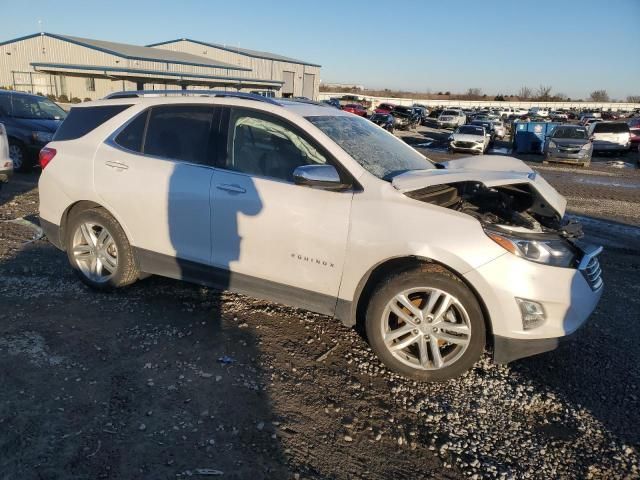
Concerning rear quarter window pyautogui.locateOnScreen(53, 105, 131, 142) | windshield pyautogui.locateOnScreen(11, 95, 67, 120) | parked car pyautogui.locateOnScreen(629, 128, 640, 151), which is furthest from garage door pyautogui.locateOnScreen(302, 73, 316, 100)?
rear quarter window pyautogui.locateOnScreen(53, 105, 131, 142)

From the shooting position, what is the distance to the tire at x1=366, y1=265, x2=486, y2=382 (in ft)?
10.1

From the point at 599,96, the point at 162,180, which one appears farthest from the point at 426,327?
the point at 599,96

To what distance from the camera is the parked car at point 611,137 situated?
23656mm

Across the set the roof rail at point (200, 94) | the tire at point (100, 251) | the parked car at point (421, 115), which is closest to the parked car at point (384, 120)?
the parked car at point (421, 115)

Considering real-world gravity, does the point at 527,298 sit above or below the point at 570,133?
below

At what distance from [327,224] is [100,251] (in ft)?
7.73

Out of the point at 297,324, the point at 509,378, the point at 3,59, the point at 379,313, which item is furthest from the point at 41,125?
the point at 3,59

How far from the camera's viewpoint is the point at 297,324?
4.05 m

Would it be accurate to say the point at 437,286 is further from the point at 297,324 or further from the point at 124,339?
Answer: the point at 124,339

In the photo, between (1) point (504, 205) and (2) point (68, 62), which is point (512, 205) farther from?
(2) point (68, 62)

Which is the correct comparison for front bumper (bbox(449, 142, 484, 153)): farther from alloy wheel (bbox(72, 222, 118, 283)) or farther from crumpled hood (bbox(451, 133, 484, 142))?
alloy wheel (bbox(72, 222, 118, 283))

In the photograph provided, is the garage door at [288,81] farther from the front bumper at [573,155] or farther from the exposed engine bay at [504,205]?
the exposed engine bay at [504,205]

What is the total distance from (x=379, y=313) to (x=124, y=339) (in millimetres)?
1944

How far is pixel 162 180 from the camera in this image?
3906 millimetres
